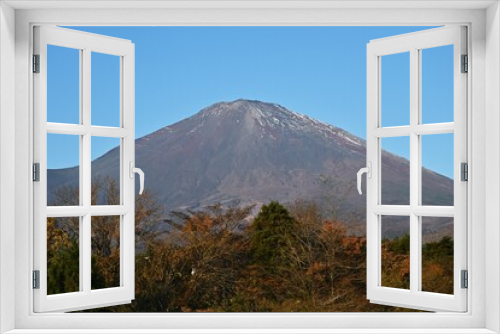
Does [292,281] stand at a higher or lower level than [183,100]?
lower

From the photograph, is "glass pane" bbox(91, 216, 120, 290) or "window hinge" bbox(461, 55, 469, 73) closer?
"window hinge" bbox(461, 55, 469, 73)

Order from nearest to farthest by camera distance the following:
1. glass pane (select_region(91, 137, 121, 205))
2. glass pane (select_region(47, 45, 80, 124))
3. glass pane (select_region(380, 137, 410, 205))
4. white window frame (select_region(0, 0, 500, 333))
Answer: white window frame (select_region(0, 0, 500, 333)) → glass pane (select_region(47, 45, 80, 124)) → glass pane (select_region(91, 137, 121, 205)) → glass pane (select_region(380, 137, 410, 205))

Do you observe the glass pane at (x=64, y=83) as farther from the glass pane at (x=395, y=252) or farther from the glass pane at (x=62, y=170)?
the glass pane at (x=395, y=252)

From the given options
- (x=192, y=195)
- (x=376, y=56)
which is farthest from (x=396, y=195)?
(x=376, y=56)

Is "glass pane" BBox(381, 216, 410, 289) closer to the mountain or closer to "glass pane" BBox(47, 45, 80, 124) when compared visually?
the mountain

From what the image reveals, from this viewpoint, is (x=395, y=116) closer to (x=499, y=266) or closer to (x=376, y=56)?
(x=376, y=56)

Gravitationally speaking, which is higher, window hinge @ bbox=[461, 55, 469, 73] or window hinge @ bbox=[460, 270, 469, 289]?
window hinge @ bbox=[461, 55, 469, 73]

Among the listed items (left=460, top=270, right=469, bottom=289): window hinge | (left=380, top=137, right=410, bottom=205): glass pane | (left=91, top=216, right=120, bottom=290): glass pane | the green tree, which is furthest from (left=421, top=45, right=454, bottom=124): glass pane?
(left=91, top=216, right=120, bottom=290): glass pane

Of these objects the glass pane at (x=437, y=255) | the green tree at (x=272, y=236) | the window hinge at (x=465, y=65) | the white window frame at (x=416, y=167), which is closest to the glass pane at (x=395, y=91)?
the glass pane at (x=437, y=255)
